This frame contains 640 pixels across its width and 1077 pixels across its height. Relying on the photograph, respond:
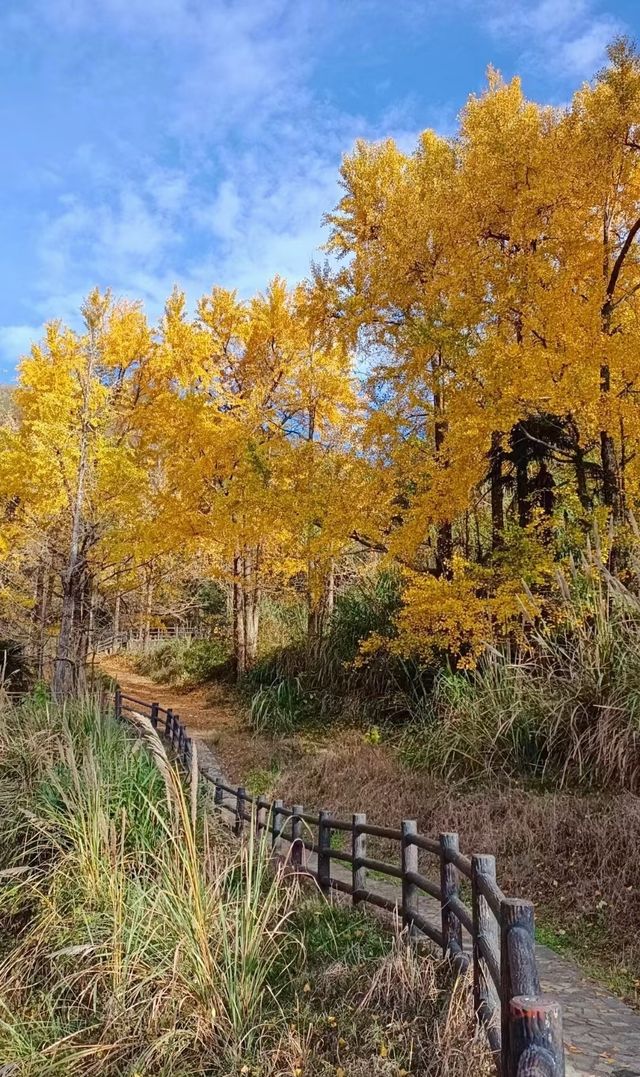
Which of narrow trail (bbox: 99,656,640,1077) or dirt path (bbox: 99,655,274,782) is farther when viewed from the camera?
dirt path (bbox: 99,655,274,782)

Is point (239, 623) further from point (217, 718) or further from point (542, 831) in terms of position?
point (542, 831)

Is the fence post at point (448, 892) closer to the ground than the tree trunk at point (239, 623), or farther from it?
closer to the ground

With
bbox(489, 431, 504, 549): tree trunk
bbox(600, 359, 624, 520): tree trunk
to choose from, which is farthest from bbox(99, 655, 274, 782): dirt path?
bbox(600, 359, 624, 520): tree trunk

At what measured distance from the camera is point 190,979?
3945 mm

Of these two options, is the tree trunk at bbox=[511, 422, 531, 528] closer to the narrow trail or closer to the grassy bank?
the narrow trail

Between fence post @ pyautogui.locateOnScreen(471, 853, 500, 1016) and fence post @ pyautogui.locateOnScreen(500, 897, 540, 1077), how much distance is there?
0.91 metres

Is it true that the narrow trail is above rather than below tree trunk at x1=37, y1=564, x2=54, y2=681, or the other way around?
below

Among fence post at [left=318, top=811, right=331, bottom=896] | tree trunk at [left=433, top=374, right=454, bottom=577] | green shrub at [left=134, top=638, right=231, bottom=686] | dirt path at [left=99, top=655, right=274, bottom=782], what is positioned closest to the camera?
fence post at [left=318, top=811, right=331, bottom=896]

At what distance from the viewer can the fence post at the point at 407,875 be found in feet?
16.6

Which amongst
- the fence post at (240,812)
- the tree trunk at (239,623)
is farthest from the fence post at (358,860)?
the tree trunk at (239,623)

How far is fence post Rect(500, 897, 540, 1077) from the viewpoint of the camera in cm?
249

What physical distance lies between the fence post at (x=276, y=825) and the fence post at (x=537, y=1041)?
4.37 metres

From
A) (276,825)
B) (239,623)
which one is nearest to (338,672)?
(239,623)

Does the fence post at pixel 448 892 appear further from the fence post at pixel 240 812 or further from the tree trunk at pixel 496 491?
the tree trunk at pixel 496 491
